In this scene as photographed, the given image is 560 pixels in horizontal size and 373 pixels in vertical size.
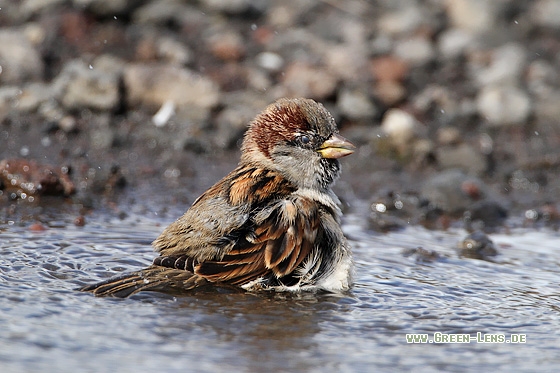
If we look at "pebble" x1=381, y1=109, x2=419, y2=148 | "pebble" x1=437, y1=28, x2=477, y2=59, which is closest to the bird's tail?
"pebble" x1=381, y1=109, x2=419, y2=148

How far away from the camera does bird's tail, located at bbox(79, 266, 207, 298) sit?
4773 mm

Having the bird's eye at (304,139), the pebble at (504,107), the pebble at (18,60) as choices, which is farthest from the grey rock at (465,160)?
the pebble at (18,60)

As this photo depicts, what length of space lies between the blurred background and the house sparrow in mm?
1994

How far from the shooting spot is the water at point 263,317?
158 inches

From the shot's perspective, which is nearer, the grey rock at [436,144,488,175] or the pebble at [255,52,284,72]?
the grey rock at [436,144,488,175]

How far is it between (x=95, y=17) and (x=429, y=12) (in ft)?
14.4

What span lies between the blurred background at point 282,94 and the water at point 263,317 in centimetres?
148

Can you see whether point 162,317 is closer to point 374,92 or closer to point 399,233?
point 399,233

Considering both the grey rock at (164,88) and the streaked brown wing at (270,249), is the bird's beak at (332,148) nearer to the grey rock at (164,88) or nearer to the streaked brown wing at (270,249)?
the streaked brown wing at (270,249)

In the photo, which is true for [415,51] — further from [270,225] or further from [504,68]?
[270,225]

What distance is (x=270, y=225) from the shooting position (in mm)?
5105

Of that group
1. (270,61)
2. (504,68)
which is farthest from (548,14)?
(270,61)

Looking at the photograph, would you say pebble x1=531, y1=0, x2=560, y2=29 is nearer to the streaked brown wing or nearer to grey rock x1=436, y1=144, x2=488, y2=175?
grey rock x1=436, y1=144, x2=488, y2=175

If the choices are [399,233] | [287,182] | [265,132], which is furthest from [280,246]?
[399,233]
